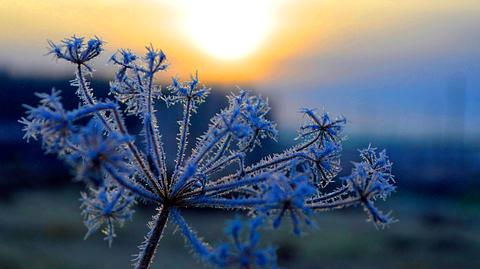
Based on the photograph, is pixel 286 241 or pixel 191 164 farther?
pixel 286 241

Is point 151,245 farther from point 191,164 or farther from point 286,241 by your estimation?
point 286,241

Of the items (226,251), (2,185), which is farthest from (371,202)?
(2,185)

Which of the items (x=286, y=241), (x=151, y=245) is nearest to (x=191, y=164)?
(x=151, y=245)

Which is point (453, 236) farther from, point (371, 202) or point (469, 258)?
point (371, 202)

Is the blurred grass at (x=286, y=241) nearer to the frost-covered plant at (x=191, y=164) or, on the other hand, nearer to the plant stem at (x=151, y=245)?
the frost-covered plant at (x=191, y=164)

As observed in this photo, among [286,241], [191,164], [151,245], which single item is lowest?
[286,241]

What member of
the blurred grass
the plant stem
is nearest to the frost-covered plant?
the plant stem
